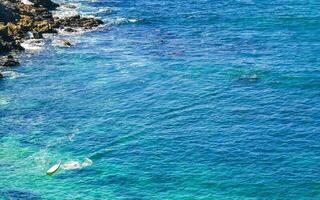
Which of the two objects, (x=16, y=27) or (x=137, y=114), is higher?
(x=16, y=27)

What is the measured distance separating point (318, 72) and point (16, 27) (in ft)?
249

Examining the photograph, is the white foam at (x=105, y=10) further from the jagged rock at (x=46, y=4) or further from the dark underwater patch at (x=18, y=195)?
the dark underwater patch at (x=18, y=195)

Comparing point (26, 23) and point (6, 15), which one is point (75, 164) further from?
point (6, 15)

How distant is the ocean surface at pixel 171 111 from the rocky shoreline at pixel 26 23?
157 inches

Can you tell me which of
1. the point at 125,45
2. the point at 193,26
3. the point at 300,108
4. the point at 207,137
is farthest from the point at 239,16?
the point at 207,137

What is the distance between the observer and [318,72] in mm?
113250

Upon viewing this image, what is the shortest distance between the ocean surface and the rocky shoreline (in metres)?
4.00

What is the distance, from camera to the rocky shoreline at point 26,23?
13388cm

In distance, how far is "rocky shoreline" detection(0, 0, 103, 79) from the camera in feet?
439

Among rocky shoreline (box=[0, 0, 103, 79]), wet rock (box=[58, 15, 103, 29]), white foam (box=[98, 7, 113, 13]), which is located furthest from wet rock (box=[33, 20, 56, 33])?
white foam (box=[98, 7, 113, 13])

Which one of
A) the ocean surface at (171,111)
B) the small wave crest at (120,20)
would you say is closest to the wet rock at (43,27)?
the ocean surface at (171,111)

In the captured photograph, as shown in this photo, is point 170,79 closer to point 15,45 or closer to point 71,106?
point 71,106

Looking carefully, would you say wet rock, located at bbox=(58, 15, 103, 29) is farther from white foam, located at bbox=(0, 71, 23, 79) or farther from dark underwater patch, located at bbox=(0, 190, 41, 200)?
dark underwater patch, located at bbox=(0, 190, 41, 200)

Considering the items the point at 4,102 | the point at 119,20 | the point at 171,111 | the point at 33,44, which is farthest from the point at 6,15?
the point at 171,111
